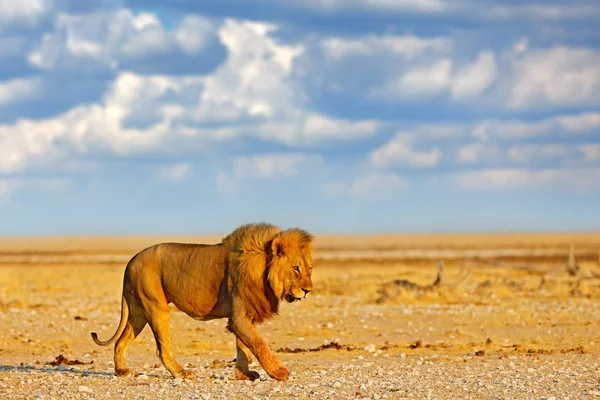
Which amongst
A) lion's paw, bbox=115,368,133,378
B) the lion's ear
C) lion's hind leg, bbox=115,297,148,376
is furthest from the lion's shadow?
the lion's ear

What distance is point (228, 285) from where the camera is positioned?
13.5 m

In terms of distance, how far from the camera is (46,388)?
12.8 meters

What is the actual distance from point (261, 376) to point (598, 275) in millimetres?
23674

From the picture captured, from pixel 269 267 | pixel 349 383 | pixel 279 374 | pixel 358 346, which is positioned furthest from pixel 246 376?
pixel 358 346

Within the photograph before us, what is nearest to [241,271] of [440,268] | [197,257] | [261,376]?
[197,257]

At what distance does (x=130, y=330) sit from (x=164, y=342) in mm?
781

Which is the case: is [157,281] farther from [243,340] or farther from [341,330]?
[341,330]

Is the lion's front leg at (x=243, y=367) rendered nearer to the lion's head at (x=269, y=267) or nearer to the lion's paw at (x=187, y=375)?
the lion's head at (x=269, y=267)

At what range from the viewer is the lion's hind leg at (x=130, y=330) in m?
14.2

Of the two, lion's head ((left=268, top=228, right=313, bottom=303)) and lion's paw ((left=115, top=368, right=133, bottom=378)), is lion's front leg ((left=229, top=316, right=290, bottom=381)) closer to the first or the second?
lion's head ((left=268, top=228, right=313, bottom=303))

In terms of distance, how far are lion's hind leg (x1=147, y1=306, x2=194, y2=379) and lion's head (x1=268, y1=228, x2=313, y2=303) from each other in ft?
6.01

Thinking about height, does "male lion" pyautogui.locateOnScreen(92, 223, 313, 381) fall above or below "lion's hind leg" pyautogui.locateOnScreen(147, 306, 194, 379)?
above

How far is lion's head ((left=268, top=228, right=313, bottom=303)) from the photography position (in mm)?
12977

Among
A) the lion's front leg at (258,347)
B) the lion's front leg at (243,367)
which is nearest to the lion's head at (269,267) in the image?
the lion's front leg at (258,347)
